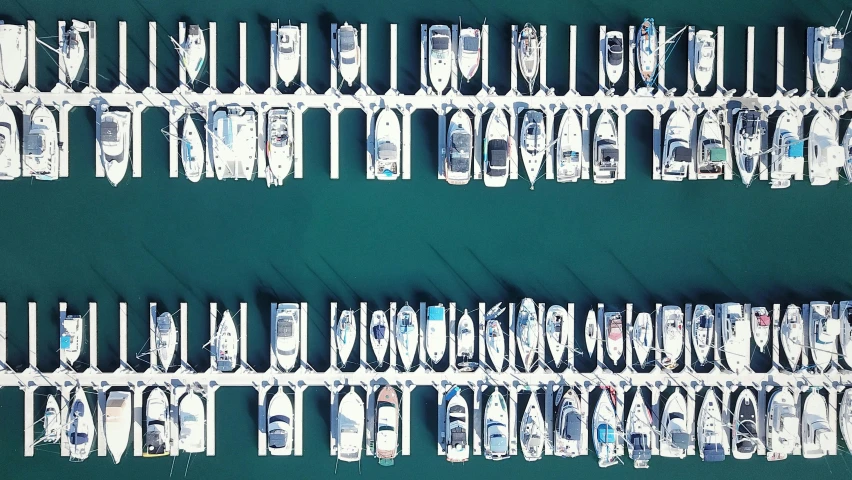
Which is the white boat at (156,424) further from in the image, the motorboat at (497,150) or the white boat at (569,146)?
the white boat at (569,146)

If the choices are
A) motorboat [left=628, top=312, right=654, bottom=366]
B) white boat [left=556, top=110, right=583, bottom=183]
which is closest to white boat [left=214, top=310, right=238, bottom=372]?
white boat [left=556, top=110, right=583, bottom=183]

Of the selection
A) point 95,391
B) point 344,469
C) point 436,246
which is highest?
point 436,246

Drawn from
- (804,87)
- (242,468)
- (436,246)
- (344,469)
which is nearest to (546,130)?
(436,246)

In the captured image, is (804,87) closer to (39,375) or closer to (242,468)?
(242,468)

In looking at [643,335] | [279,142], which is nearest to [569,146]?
[643,335]

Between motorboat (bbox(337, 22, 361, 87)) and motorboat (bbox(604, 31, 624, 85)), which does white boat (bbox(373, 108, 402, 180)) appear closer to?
motorboat (bbox(337, 22, 361, 87))

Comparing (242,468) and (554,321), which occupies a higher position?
(554,321)

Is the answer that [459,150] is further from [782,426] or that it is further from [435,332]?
[782,426]
